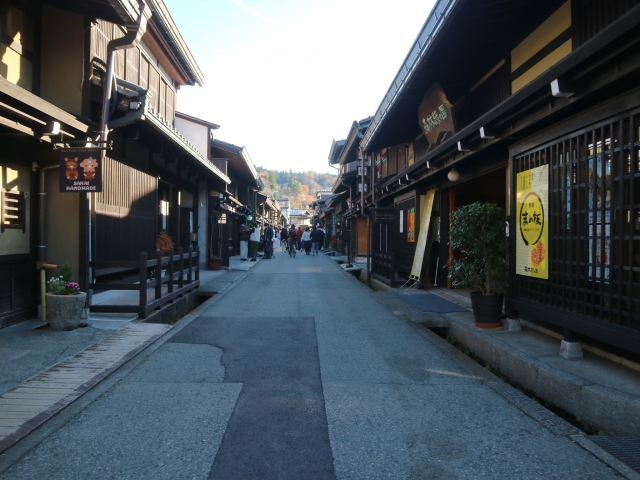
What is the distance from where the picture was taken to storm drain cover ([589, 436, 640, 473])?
343cm

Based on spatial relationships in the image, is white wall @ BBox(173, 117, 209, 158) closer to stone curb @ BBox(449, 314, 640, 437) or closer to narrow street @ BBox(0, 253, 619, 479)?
narrow street @ BBox(0, 253, 619, 479)

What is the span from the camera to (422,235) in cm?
1276

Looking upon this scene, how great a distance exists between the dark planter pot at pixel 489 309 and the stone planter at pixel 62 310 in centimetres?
599

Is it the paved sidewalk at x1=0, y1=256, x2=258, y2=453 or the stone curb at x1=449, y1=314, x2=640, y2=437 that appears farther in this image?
the paved sidewalk at x1=0, y1=256, x2=258, y2=453

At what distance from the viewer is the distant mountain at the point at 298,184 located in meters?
140

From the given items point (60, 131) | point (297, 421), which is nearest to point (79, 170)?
point (60, 131)

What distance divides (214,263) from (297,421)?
15.7m

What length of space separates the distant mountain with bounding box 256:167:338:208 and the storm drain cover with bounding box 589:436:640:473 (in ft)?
415

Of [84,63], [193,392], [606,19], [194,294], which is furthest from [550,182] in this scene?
[194,294]

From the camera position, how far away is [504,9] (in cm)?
719

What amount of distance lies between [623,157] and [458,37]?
438cm

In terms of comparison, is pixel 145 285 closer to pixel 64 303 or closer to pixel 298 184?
pixel 64 303

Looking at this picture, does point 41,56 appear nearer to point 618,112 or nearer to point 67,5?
point 67,5

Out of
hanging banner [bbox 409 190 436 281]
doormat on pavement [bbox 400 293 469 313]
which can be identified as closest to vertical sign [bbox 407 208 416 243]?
hanging banner [bbox 409 190 436 281]
